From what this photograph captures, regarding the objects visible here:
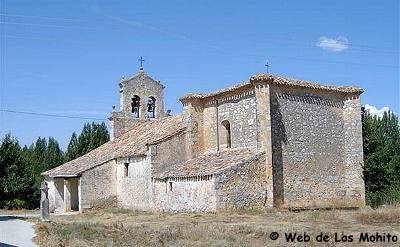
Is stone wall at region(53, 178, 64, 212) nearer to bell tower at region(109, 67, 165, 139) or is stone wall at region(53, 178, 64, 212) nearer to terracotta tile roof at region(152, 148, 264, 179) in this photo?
bell tower at region(109, 67, 165, 139)

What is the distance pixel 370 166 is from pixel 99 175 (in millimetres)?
15409

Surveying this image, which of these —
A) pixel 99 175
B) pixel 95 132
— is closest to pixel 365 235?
pixel 99 175

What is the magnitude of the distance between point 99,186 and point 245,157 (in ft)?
33.9

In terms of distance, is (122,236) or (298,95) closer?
(122,236)

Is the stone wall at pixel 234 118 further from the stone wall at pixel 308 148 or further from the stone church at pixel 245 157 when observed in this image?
the stone wall at pixel 308 148

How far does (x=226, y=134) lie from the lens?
26125 mm

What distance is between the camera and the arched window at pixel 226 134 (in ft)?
85.3

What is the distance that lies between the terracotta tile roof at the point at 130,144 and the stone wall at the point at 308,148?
5954 mm

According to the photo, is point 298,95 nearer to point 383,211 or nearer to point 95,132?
point 383,211

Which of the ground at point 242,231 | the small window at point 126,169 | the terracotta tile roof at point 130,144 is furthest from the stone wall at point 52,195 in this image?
the ground at point 242,231

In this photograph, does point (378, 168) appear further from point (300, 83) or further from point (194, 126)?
point (194, 126)

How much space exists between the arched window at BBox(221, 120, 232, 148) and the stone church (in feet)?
0.18

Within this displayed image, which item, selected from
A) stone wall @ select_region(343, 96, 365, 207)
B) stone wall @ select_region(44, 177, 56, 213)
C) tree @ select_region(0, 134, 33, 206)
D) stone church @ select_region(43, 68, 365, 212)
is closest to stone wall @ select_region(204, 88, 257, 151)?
stone church @ select_region(43, 68, 365, 212)

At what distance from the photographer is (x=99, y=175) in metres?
29.1
